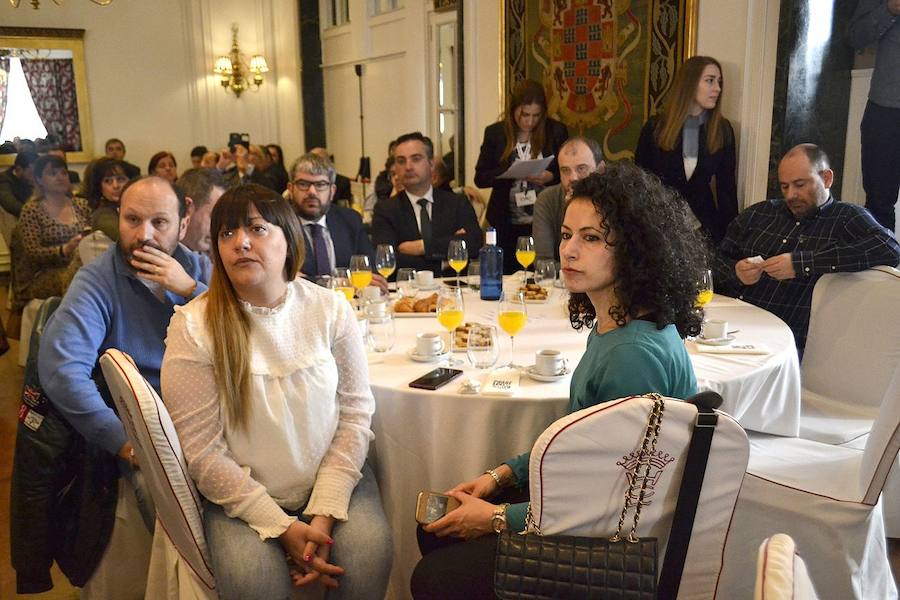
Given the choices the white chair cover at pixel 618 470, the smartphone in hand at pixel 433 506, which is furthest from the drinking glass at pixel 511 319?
the white chair cover at pixel 618 470

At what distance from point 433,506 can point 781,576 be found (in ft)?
3.47

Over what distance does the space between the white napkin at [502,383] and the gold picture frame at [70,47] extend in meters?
8.33

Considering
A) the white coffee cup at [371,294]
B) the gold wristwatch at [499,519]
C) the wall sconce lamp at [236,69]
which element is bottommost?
the gold wristwatch at [499,519]

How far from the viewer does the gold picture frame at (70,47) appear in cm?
859

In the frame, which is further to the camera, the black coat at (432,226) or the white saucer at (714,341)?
the black coat at (432,226)

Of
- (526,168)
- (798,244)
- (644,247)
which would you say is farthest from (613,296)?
(526,168)

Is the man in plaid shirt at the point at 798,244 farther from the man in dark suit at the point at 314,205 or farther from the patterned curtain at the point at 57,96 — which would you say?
the patterned curtain at the point at 57,96

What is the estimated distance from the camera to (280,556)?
1756 millimetres

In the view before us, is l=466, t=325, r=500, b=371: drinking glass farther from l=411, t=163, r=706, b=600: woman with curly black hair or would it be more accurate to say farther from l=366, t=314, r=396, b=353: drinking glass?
l=411, t=163, r=706, b=600: woman with curly black hair

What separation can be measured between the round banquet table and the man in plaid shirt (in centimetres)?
62

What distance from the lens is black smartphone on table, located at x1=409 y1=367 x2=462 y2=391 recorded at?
208 centimetres

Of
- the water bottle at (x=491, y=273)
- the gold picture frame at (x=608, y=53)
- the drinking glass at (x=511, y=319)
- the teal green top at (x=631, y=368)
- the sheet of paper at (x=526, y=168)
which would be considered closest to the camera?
the teal green top at (x=631, y=368)

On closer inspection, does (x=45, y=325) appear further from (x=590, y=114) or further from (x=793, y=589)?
(x=590, y=114)

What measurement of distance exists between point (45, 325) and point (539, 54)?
403 cm
